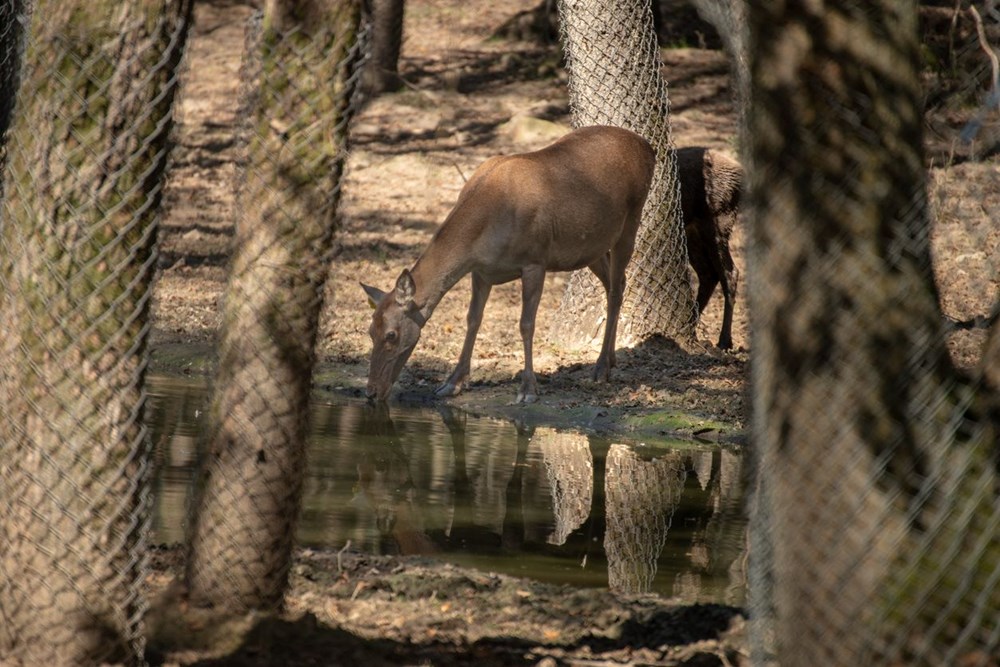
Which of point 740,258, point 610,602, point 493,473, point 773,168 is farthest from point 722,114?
point 773,168

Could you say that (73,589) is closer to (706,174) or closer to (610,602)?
(610,602)

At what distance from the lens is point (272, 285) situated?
5.15 meters

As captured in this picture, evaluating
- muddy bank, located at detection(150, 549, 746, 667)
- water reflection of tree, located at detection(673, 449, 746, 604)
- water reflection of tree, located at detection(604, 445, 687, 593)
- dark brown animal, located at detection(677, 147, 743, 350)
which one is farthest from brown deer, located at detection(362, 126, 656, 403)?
muddy bank, located at detection(150, 549, 746, 667)

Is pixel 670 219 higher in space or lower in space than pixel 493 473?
higher

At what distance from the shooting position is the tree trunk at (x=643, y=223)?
13109 millimetres

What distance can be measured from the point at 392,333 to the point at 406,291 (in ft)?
1.22

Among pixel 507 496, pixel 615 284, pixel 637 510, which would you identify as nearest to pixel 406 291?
pixel 615 284

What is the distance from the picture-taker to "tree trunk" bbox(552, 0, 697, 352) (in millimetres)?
13109

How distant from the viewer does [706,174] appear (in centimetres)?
1412

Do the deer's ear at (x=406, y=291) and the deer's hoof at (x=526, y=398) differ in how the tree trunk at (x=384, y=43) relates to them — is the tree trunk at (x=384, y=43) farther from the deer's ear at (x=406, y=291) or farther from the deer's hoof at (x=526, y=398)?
the deer's hoof at (x=526, y=398)

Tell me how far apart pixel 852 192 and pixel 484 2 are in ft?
78.2

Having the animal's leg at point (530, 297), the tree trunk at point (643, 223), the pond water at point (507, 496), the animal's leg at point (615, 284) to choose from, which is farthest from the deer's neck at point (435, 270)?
the tree trunk at point (643, 223)

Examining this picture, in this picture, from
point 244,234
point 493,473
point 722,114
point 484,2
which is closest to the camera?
point 244,234

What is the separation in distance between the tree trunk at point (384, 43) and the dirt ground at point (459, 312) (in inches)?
18.0
